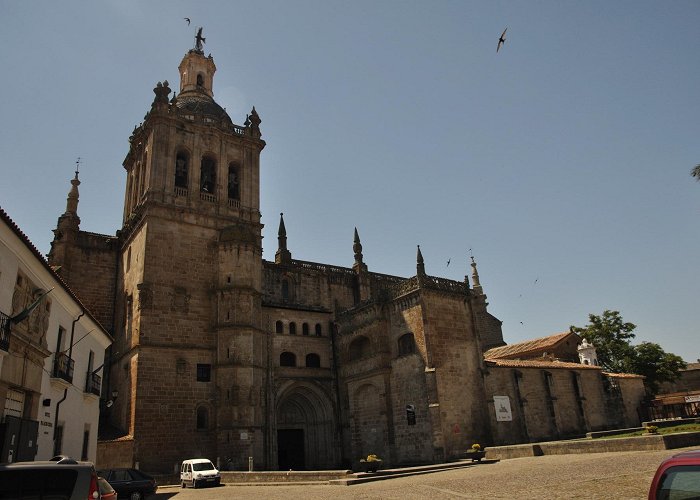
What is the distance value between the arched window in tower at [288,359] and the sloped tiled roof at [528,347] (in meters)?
18.4

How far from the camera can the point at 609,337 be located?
4934cm

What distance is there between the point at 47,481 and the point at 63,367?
36.6 ft

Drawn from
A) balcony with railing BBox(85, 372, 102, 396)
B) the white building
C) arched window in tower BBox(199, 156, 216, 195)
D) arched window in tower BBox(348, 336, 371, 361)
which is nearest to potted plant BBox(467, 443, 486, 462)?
arched window in tower BBox(348, 336, 371, 361)

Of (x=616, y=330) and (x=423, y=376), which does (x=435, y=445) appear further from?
(x=616, y=330)

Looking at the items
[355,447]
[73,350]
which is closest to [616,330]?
[355,447]

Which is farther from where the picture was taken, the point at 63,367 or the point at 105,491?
the point at 63,367

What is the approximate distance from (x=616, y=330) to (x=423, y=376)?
29.6 m

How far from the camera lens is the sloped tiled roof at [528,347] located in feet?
143

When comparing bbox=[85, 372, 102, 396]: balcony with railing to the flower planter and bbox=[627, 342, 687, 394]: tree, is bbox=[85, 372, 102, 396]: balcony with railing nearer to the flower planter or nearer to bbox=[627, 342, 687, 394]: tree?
the flower planter

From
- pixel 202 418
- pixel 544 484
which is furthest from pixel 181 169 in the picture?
pixel 544 484

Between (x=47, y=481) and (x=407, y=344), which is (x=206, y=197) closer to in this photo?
(x=407, y=344)

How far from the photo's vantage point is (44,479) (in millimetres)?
7348

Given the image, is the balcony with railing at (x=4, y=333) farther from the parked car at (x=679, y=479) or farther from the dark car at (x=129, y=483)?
the parked car at (x=679, y=479)

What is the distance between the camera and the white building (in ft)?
41.3
